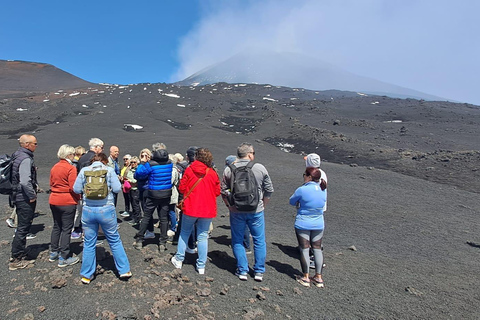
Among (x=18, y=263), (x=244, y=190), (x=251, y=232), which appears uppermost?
(x=244, y=190)

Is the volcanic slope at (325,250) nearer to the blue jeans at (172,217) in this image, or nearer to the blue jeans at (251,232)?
the blue jeans at (251,232)

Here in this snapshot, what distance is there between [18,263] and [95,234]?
4.67 feet

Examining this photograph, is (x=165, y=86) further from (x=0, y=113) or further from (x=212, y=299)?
(x=212, y=299)

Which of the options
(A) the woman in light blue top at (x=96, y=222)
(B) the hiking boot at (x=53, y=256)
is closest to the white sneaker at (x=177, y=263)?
(A) the woman in light blue top at (x=96, y=222)

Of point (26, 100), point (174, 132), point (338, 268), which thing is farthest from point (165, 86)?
point (338, 268)

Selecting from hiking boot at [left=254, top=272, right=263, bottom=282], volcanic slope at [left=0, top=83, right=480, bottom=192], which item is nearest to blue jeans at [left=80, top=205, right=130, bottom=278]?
hiking boot at [left=254, top=272, right=263, bottom=282]

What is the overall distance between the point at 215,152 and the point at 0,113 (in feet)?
75.5

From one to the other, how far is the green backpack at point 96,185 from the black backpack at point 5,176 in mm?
1603

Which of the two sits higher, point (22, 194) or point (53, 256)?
point (22, 194)

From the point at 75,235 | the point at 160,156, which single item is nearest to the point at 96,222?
the point at 160,156

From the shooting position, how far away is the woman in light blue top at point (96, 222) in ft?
11.8

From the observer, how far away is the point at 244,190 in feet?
12.6

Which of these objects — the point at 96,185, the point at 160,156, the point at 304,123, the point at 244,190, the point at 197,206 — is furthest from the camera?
the point at 304,123

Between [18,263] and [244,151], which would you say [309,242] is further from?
[18,263]
